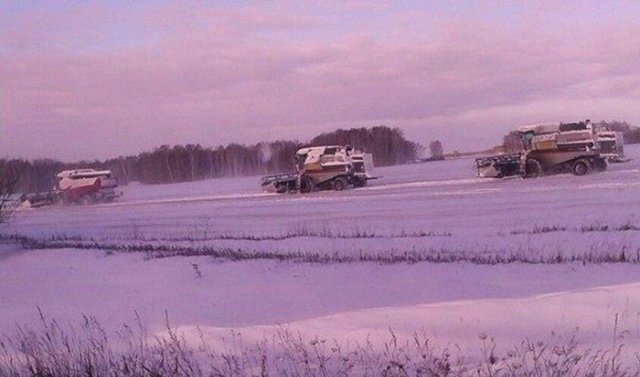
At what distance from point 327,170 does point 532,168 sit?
11.1 metres

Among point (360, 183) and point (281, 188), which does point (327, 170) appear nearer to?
point (360, 183)

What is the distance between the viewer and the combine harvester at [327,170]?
146 ft

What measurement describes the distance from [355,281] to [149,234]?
16363 millimetres

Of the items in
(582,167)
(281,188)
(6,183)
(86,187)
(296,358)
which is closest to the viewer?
(296,358)

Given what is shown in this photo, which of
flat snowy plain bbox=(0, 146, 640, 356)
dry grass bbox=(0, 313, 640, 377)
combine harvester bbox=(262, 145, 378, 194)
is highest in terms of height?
combine harvester bbox=(262, 145, 378, 194)

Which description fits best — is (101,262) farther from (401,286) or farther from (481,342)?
(481,342)

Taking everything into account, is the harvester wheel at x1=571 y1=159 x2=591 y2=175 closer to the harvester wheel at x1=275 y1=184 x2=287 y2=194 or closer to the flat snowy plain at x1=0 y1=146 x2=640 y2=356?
the flat snowy plain at x1=0 y1=146 x2=640 y2=356

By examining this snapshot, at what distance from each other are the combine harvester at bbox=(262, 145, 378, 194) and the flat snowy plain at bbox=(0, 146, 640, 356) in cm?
1545

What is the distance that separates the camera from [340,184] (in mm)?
44625

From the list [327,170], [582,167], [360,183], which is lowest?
[582,167]

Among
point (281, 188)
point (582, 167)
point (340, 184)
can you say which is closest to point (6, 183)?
point (340, 184)

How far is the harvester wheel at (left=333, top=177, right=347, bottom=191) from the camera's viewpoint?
4456cm

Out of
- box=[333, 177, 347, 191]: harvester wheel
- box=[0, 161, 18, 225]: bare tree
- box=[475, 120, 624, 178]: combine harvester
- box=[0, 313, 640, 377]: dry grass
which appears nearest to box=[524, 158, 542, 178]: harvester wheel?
box=[475, 120, 624, 178]: combine harvester

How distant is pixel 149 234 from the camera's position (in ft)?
90.0
